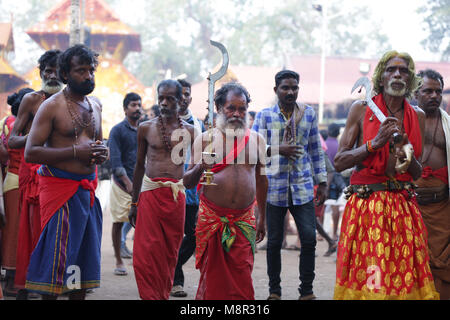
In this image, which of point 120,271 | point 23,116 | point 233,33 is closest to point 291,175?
point 23,116

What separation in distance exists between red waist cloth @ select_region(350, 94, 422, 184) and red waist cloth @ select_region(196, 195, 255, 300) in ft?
3.26

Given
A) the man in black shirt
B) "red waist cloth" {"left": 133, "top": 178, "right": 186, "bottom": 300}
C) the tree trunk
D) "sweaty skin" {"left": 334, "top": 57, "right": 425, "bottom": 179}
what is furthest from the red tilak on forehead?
the tree trunk

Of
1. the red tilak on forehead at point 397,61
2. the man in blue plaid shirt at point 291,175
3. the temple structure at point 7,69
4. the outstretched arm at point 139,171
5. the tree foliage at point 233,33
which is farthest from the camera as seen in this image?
the tree foliage at point 233,33

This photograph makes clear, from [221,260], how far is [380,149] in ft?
4.91

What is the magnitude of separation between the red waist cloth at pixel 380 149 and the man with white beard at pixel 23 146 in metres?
2.94

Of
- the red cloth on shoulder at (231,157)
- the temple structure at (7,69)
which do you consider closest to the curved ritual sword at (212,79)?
the red cloth on shoulder at (231,157)

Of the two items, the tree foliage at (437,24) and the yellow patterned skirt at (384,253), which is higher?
the tree foliage at (437,24)

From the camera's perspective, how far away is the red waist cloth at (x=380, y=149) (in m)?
4.48

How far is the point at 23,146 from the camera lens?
18.6 ft

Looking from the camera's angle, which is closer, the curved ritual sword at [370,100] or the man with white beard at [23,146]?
the curved ritual sword at [370,100]

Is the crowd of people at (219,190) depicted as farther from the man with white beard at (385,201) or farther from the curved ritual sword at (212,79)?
the curved ritual sword at (212,79)

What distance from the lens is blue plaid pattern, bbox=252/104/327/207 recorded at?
6.30 metres

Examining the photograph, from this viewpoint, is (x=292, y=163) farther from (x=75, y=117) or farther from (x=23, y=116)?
(x=23, y=116)
